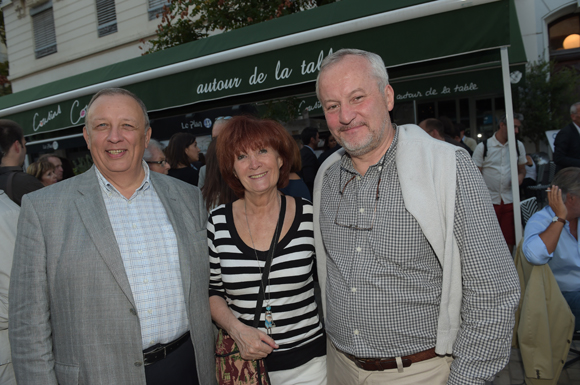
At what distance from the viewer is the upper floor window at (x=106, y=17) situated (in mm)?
13312

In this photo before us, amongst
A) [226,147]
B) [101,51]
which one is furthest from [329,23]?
[101,51]

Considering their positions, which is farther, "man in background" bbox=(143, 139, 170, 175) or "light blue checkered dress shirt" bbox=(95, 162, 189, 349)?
"man in background" bbox=(143, 139, 170, 175)

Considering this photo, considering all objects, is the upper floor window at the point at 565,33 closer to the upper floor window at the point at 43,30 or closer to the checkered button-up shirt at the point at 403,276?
the checkered button-up shirt at the point at 403,276

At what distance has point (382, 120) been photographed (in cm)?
183

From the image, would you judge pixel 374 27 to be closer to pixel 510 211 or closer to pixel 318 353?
A: pixel 318 353

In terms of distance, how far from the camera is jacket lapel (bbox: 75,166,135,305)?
6.06 feet

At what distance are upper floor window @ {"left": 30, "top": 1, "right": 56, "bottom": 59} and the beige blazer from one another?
55.4 feet

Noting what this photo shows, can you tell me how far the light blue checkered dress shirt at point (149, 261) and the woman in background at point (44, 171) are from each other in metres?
3.46

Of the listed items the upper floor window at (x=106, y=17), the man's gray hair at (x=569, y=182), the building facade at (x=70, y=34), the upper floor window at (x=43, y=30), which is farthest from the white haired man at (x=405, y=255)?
the upper floor window at (x=43, y=30)

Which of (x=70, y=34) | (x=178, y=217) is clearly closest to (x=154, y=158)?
(x=178, y=217)

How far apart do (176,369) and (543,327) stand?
2.52 metres

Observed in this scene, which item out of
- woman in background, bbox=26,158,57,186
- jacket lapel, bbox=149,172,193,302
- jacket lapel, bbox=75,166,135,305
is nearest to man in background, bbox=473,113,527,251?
jacket lapel, bbox=149,172,193,302

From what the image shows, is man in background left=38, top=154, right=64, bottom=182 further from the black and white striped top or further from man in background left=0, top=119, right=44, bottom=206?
the black and white striped top

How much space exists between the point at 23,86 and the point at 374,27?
16.7 meters
